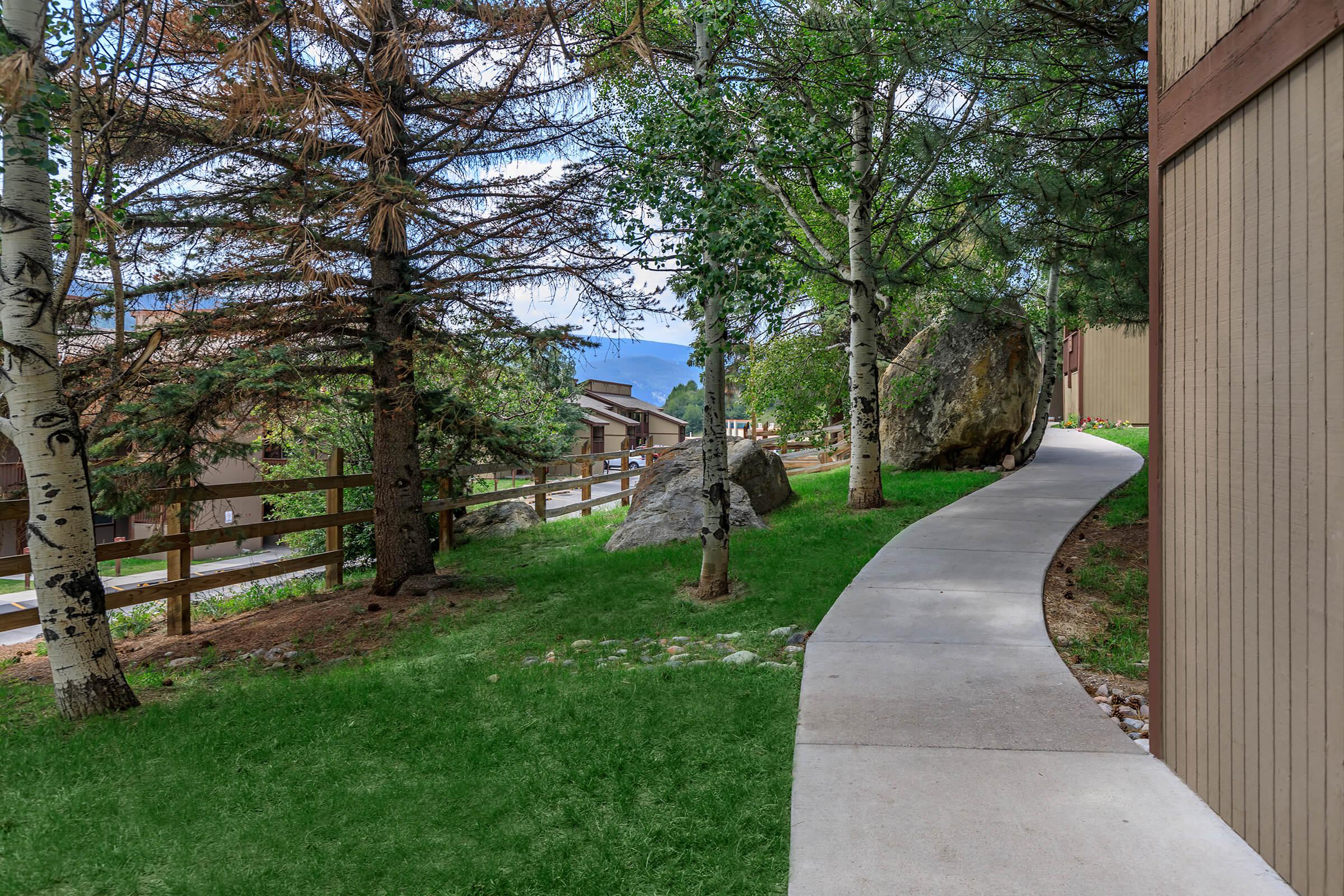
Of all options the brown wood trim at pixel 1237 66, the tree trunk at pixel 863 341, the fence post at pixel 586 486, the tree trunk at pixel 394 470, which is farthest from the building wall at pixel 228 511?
the brown wood trim at pixel 1237 66

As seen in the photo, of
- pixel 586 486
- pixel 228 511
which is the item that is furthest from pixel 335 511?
pixel 228 511

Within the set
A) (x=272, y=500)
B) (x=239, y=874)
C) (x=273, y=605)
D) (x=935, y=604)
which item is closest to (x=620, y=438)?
(x=272, y=500)

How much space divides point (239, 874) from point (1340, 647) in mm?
3732

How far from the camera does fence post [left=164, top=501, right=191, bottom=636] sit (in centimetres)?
665

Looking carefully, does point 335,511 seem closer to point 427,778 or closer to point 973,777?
point 427,778

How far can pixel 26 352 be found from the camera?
4.36 metres

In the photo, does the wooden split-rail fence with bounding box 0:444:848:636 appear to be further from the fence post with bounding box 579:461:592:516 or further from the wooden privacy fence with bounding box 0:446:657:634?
the fence post with bounding box 579:461:592:516

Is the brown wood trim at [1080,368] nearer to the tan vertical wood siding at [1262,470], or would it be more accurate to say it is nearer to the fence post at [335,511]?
the fence post at [335,511]

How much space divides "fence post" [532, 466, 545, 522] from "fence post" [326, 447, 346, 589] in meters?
3.73

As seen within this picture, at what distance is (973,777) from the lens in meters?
3.36

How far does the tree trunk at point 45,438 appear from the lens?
4340mm

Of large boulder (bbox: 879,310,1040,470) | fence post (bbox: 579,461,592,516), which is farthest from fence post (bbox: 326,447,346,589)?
large boulder (bbox: 879,310,1040,470)

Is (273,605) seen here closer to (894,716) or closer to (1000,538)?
(894,716)

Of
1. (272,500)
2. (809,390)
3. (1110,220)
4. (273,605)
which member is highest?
(1110,220)
